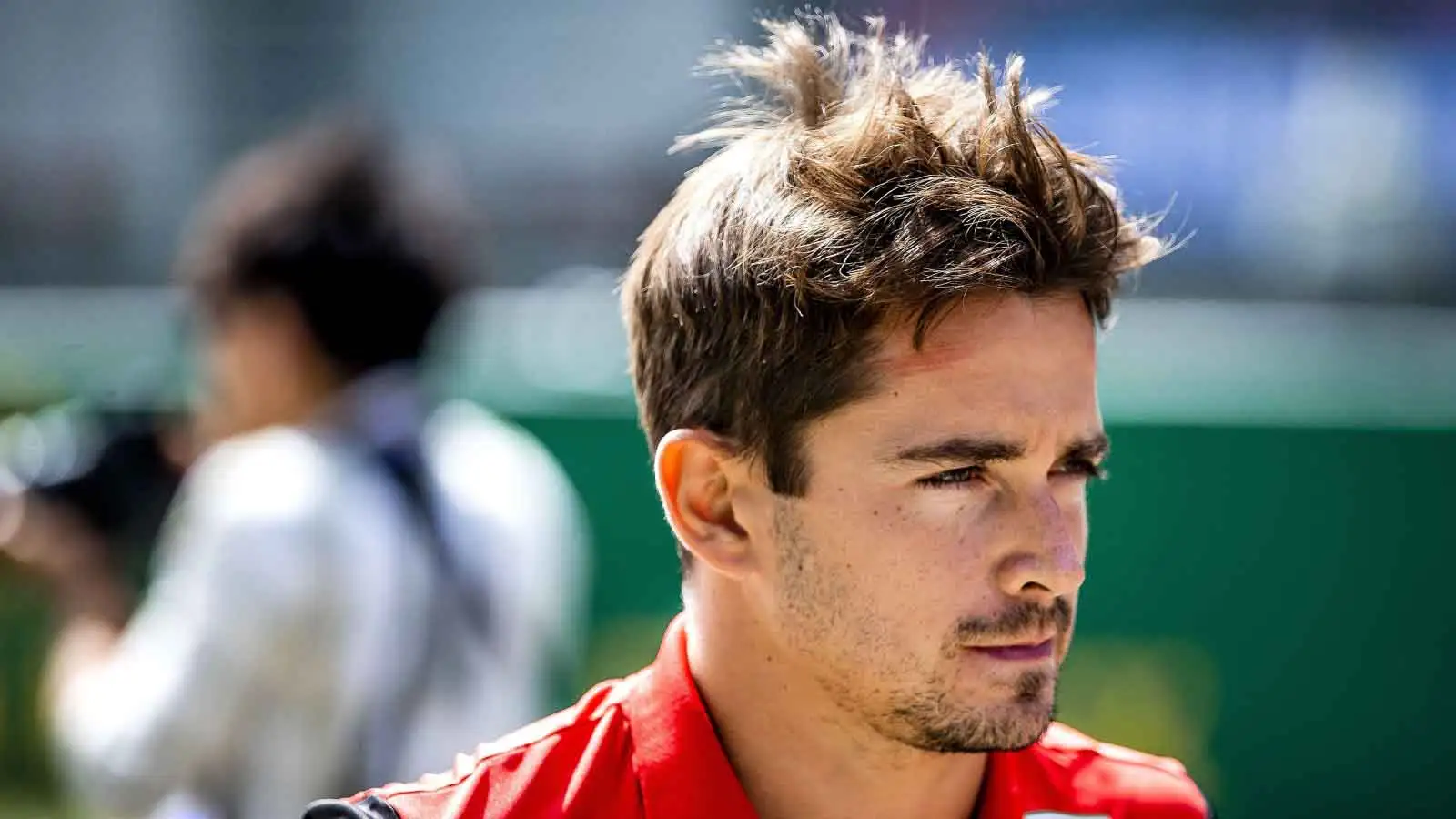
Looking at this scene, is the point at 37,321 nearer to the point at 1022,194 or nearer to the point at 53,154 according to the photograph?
the point at 53,154

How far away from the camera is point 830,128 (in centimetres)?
191

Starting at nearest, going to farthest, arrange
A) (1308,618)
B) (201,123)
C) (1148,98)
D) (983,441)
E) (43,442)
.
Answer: (983,441)
(43,442)
(1308,618)
(1148,98)
(201,123)

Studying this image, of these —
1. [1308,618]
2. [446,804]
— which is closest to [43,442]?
[446,804]

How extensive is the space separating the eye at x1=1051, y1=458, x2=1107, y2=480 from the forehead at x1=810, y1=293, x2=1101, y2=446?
34 millimetres

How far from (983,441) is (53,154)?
4.93m

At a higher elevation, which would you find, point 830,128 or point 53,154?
point 830,128

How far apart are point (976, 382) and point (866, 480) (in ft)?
0.47

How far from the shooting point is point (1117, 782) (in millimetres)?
1977

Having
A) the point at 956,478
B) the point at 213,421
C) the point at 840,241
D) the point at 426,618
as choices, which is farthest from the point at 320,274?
the point at 956,478

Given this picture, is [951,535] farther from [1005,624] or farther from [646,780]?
[646,780]

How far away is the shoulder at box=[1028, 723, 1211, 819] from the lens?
1.95 m

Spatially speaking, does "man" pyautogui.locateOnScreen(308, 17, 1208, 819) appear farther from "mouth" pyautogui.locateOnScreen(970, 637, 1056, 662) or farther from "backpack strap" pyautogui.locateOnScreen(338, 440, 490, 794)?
"backpack strap" pyautogui.locateOnScreen(338, 440, 490, 794)

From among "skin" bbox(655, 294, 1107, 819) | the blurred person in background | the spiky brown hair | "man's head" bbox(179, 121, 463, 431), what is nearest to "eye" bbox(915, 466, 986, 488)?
"skin" bbox(655, 294, 1107, 819)

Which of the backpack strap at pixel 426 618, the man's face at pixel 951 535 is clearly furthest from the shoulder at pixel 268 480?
the man's face at pixel 951 535
